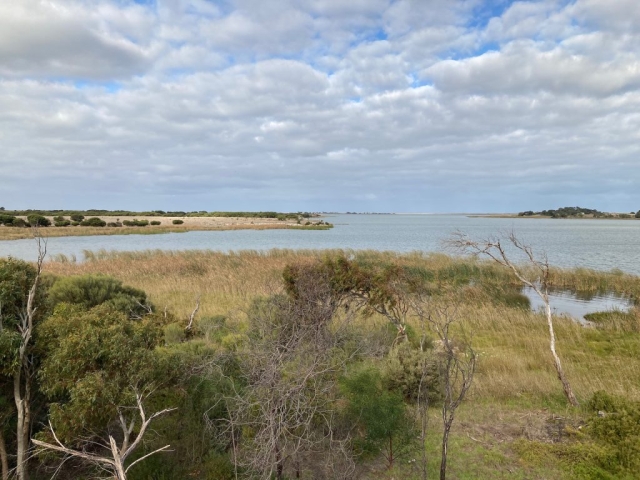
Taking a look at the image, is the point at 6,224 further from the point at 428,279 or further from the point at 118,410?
the point at 118,410

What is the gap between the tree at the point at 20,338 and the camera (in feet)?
12.1

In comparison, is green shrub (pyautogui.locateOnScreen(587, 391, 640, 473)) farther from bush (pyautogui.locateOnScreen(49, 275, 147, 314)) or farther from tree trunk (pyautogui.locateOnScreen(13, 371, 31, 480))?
bush (pyautogui.locateOnScreen(49, 275, 147, 314))

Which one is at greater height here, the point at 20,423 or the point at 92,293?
the point at 92,293

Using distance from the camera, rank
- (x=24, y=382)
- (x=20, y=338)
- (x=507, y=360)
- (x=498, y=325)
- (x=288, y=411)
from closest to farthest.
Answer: (x=20, y=338)
(x=24, y=382)
(x=288, y=411)
(x=507, y=360)
(x=498, y=325)

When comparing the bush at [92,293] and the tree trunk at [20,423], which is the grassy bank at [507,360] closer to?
the bush at [92,293]

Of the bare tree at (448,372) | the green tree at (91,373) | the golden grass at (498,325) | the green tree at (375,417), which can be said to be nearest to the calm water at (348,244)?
the golden grass at (498,325)

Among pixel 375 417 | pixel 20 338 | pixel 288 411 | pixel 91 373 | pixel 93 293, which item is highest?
pixel 20 338

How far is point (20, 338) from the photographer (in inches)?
150

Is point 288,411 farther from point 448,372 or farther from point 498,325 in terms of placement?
point 498,325

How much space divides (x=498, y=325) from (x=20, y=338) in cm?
1318

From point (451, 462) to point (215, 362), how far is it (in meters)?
3.60

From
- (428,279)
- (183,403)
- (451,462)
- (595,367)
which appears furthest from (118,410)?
(428,279)

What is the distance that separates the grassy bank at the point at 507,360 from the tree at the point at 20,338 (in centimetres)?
406

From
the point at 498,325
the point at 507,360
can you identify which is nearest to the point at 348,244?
the point at 498,325
